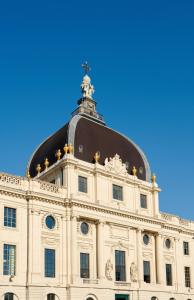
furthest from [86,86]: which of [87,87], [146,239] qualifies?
[146,239]

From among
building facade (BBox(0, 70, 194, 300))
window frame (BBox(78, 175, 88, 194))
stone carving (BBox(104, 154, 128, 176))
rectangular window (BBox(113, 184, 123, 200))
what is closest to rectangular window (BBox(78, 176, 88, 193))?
window frame (BBox(78, 175, 88, 194))

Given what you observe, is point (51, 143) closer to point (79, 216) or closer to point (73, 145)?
point (73, 145)

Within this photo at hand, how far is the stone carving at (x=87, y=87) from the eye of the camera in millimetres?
68188

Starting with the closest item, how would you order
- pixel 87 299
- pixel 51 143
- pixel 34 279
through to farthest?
pixel 34 279
pixel 87 299
pixel 51 143

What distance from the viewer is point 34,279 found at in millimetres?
45656

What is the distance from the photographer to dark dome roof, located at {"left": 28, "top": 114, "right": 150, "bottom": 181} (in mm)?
55812

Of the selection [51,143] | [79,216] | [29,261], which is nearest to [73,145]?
[51,143]

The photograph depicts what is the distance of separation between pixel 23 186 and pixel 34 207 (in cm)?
238

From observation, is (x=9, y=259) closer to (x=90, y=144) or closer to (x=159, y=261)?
(x=90, y=144)

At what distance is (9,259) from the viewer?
148ft

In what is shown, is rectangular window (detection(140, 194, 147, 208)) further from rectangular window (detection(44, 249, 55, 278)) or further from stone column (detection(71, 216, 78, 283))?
rectangular window (detection(44, 249, 55, 278))

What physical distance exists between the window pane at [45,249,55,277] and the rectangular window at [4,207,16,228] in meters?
4.58

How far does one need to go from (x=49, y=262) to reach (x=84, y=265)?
174 inches

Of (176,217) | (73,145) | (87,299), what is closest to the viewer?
(87,299)
